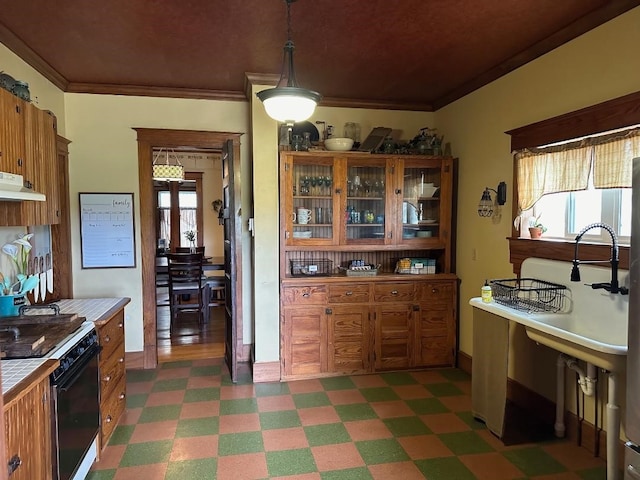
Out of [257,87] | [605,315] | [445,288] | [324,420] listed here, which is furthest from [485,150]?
[324,420]

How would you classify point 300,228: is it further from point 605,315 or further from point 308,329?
point 605,315

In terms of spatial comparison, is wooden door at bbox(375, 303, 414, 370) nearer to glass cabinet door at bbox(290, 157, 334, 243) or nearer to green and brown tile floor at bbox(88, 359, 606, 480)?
green and brown tile floor at bbox(88, 359, 606, 480)

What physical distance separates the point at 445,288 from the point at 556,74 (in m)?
2.02

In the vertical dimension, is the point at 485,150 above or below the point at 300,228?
above

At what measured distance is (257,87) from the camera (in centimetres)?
363

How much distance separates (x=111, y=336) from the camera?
2805mm

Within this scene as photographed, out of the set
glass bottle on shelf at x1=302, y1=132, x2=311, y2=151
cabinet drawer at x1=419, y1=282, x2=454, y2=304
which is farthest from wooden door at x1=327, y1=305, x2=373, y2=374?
glass bottle on shelf at x1=302, y1=132, x2=311, y2=151

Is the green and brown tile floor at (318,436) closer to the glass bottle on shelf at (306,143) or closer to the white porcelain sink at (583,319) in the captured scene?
the white porcelain sink at (583,319)

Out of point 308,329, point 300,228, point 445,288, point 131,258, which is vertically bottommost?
point 308,329

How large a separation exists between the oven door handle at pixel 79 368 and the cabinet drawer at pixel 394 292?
2.32 metres

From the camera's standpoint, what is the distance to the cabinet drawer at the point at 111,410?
2.61 metres

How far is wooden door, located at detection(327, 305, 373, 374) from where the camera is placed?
3828 millimetres

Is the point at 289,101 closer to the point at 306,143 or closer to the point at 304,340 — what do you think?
the point at 306,143

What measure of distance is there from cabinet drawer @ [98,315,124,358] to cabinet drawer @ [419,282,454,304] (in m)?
2.58
